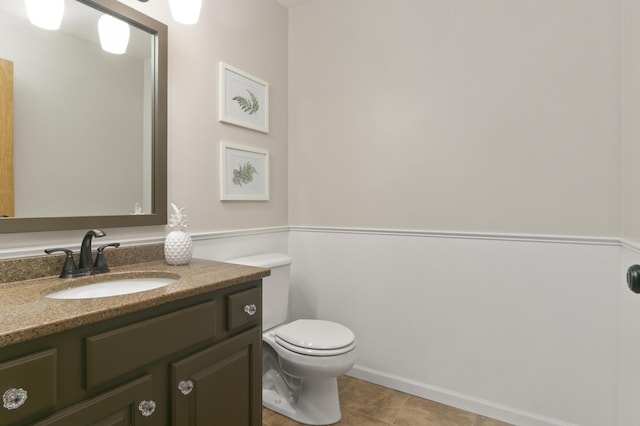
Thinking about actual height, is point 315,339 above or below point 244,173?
below

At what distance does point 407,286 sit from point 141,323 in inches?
58.3

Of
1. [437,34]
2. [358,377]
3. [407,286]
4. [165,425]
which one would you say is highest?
[437,34]

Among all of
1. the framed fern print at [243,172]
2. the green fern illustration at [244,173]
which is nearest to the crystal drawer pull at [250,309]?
the framed fern print at [243,172]

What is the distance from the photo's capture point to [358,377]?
216 cm

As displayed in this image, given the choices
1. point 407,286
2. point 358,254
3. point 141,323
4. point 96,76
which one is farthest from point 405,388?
point 96,76

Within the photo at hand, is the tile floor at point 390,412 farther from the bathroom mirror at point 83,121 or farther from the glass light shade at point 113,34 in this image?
the glass light shade at point 113,34

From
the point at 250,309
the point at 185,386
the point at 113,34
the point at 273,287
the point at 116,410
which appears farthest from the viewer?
the point at 273,287

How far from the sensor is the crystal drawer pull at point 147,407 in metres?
0.93

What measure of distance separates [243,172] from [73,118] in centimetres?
89

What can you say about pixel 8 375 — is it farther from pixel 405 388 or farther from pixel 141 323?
pixel 405 388

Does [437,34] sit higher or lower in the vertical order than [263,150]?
higher

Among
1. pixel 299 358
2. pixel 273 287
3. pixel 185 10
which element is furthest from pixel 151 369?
pixel 185 10

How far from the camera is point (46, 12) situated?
1.22m

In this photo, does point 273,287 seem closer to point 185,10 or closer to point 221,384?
point 221,384
